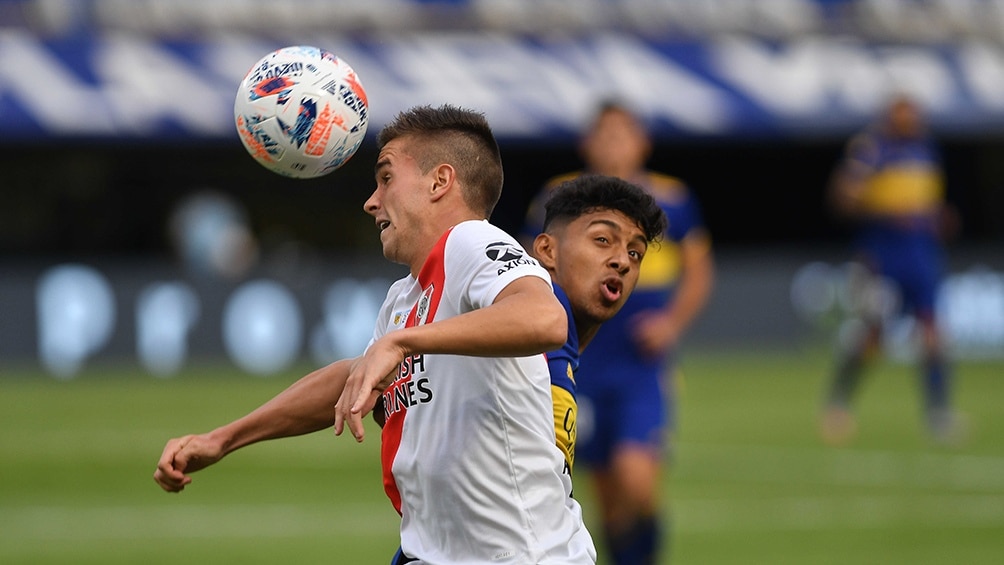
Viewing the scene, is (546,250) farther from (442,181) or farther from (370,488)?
(370,488)

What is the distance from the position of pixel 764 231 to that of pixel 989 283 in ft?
22.3

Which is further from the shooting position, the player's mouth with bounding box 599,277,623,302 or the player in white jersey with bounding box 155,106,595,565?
the player's mouth with bounding box 599,277,623,302

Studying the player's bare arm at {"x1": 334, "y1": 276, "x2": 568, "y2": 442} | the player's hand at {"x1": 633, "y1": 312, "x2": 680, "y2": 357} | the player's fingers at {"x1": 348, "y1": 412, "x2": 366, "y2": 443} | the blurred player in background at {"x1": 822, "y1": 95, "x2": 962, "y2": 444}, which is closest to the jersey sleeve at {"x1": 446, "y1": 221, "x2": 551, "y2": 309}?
the player's bare arm at {"x1": 334, "y1": 276, "x2": 568, "y2": 442}

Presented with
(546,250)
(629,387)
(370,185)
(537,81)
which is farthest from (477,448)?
(370,185)

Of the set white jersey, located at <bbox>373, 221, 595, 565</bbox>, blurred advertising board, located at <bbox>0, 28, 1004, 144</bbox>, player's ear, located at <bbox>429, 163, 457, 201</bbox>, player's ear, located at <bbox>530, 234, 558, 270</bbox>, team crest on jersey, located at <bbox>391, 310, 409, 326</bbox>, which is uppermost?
blurred advertising board, located at <bbox>0, 28, 1004, 144</bbox>

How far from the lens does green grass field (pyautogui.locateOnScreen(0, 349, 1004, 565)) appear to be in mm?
10250

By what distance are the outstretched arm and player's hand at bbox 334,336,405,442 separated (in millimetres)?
943

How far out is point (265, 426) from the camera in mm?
4895

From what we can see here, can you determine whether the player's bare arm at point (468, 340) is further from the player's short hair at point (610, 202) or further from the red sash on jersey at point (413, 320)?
the player's short hair at point (610, 202)

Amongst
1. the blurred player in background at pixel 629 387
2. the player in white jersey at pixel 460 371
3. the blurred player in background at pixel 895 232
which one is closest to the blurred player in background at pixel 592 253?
the player in white jersey at pixel 460 371

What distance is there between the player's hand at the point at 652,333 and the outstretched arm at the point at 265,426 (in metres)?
3.81

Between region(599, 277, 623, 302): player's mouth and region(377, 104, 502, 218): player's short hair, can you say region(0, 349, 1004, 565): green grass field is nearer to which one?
region(599, 277, 623, 302): player's mouth

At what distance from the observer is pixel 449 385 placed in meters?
4.40

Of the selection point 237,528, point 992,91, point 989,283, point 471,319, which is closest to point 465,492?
point 471,319
